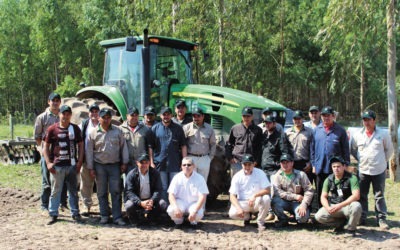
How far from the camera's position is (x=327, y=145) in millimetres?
6336

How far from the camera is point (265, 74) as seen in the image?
23000 millimetres

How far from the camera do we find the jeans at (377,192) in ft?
20.5

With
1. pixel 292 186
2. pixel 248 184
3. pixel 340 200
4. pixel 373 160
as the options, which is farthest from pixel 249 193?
pixel 373 160

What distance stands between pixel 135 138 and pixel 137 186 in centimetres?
73

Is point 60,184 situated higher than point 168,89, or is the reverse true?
point 168,89

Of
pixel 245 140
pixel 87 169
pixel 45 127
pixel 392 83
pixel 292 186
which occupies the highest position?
pixel 392 83

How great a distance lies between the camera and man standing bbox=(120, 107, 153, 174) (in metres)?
6.51

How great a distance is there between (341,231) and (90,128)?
388 centimetres

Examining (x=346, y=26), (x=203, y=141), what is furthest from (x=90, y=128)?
(x=346, y=26)

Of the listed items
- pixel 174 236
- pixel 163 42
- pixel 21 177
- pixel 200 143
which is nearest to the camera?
pixel 174 236

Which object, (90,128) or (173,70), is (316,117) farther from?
(90,128)

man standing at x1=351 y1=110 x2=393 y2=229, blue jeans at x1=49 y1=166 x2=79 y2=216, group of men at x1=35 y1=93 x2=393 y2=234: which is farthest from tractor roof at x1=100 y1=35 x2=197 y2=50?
man standing at x1=351 y1=110 x2=393 y2=229

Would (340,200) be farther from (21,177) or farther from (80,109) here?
(21,177)

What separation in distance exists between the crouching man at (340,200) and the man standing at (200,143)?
1741mm
